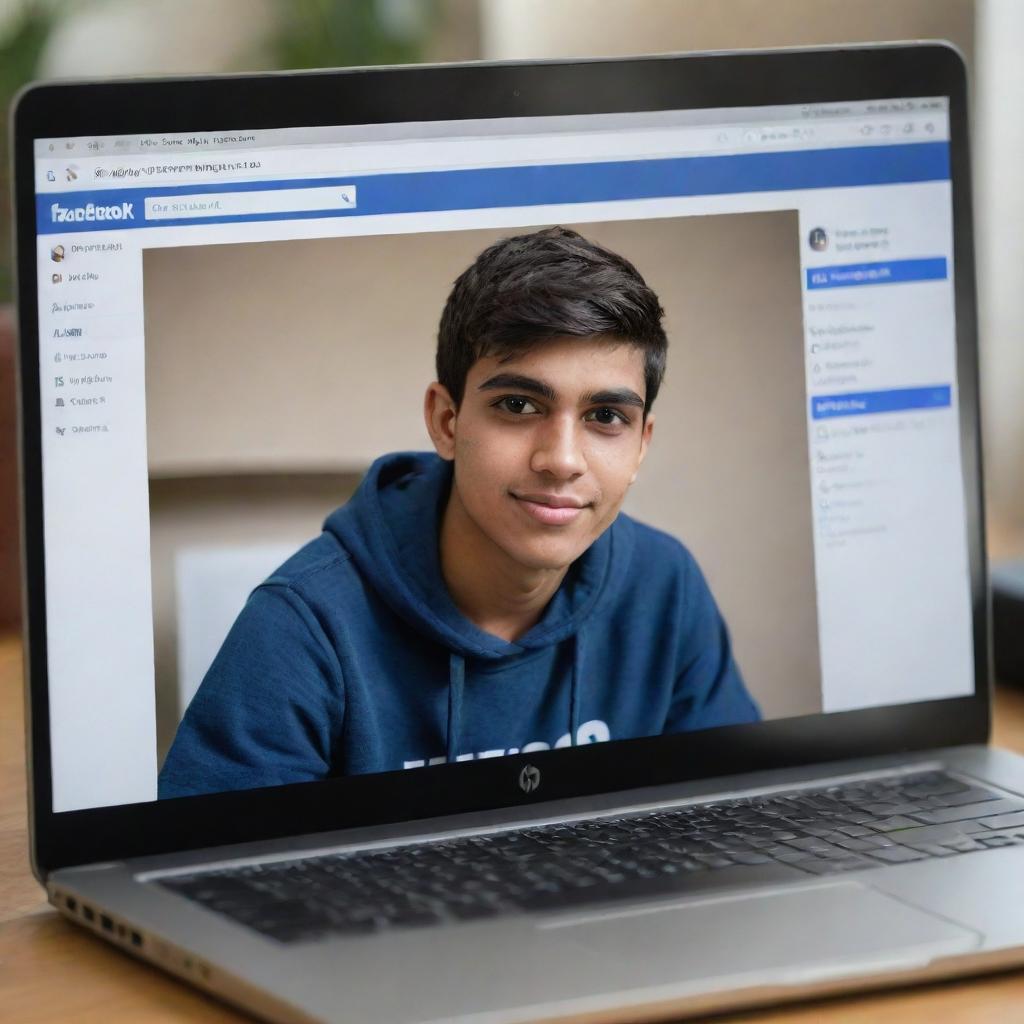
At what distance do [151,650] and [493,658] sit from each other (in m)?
0.16

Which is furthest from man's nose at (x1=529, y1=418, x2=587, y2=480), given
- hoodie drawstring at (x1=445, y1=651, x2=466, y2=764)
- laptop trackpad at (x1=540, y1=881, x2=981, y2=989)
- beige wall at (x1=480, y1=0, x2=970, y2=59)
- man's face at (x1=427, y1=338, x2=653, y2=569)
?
beige wall at (x1=480, y1=0, x2=970, y2=59)

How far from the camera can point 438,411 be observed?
2.40 ft

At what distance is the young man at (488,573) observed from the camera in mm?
711

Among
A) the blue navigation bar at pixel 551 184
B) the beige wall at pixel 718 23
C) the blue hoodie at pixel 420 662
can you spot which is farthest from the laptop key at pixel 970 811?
the beige wall at pixel 718 23

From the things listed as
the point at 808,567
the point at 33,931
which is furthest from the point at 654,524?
the point at 33,931

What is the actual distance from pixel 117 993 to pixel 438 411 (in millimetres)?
296

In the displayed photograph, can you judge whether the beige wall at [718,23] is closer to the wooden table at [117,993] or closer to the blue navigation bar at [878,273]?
the blue navigation bar at [878,273]

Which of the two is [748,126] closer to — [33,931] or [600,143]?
[600,143]

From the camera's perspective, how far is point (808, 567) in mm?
800

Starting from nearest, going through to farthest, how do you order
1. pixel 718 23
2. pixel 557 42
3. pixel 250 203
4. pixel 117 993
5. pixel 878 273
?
1. pixel 117 993
2. pixel 250 203
3. pixel 878 273
4. pixel 718 23
5. pixel 557 42

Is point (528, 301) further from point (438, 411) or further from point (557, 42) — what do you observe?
point (557, 42)

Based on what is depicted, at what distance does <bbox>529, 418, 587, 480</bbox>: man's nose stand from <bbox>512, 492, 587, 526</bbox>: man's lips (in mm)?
14

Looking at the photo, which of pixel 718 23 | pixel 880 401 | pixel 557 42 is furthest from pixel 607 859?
pixel 557 42

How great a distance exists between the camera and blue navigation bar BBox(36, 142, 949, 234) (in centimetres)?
67
